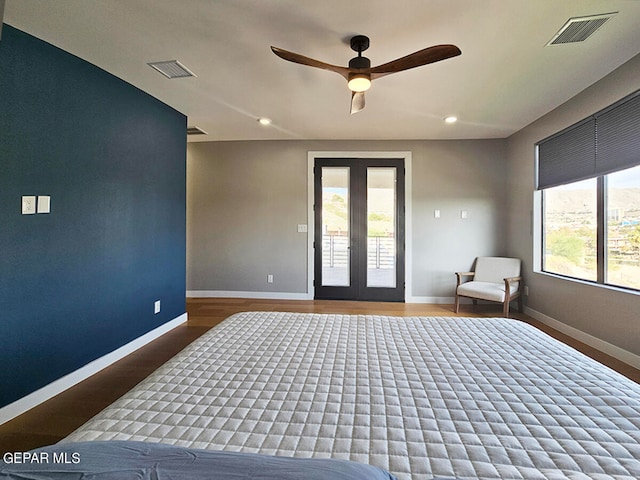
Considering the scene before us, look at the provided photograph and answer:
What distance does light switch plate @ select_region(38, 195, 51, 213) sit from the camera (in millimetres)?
2201

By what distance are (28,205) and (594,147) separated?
4990 mm

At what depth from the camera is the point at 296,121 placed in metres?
4.06

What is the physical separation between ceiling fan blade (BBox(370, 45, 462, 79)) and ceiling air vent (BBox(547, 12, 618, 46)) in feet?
2.97

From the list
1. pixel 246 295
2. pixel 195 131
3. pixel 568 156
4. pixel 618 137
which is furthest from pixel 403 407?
pixel 195 131

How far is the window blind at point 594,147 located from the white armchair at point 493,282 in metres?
1.19

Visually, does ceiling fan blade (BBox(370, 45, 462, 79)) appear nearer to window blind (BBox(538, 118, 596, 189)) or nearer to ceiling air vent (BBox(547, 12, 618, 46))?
ceiling air vent (BBox(547, 12, 618, 46))

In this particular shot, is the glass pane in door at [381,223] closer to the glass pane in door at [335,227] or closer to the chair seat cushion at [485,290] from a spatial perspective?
the glass pane in door at [335,227]

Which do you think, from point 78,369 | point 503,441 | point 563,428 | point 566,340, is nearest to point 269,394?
point 503,441

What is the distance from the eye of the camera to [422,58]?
207 centimetres

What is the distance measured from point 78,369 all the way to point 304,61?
9.83 ft

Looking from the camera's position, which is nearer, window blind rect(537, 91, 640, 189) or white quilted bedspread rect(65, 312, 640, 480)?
white quilted bedspread rect(65, 312, 640, 480)

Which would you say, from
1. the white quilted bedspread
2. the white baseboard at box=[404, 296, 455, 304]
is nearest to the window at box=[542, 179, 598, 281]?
the white baseboard at box=[404, 296, 455, 304]

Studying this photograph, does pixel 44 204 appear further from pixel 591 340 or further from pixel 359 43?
pixel 591 340

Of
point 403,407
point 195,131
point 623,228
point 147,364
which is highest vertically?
point 195,131
